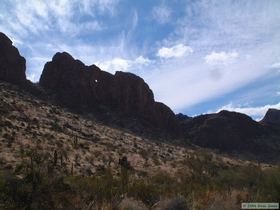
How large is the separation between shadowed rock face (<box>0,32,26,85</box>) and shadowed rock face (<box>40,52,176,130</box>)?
7.35 m

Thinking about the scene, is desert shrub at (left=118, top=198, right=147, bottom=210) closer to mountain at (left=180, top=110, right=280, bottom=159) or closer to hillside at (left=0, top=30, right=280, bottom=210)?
hillside at (left=0, top=30, right=280, bottom=210)

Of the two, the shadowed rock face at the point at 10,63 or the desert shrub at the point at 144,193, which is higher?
the shadowed rock face at the point at 10,63

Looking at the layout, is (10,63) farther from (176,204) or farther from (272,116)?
(272,116)

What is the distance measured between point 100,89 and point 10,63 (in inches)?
743

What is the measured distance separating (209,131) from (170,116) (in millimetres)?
9500

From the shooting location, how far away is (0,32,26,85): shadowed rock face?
58.8m

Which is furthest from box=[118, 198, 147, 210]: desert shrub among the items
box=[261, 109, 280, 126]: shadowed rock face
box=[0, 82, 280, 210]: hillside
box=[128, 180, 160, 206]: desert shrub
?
box=[261, 109, 280, 126]: shadowed rock face

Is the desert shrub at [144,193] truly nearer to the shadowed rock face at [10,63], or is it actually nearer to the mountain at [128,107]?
the mountain at [128,107]

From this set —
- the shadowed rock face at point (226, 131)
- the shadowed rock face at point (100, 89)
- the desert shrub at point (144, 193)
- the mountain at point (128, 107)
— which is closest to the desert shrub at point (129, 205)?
the desert shrub at point (144, 193)

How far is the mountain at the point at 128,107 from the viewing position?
2443 inches

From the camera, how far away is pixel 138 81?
80188mm

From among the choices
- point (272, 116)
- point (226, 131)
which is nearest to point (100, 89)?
point (226, 131)

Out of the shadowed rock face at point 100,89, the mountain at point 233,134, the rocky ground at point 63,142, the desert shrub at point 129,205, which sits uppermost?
the shadowed rock face at point 100,89

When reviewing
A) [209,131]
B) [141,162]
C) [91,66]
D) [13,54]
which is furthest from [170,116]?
[141,162]
